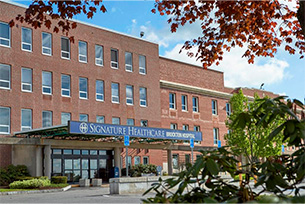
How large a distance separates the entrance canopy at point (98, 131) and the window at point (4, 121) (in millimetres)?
1364

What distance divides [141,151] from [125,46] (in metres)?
10.4

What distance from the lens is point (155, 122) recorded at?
45.6 metres

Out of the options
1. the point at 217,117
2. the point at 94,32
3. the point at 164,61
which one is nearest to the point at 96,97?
the point at 94,32

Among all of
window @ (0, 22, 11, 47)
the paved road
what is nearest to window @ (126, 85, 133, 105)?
window @ (0, 22, 11, 47)

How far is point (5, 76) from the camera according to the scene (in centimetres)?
3466

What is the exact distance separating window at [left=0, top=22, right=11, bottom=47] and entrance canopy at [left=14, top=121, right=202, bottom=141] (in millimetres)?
7235

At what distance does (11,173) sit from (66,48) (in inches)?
495

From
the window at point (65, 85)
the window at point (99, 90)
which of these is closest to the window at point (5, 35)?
the window at point (65, 85)

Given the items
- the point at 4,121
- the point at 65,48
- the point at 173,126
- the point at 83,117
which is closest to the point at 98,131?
the point at 4,121

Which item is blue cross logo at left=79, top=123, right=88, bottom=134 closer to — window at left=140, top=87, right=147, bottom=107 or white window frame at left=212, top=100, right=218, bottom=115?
window at left=140, top=87, right=147, bottom=107

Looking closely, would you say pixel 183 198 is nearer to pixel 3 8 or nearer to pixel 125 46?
pixel 3 8

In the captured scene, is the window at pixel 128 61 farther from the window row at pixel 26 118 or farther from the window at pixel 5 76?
the window at pixel 5 76

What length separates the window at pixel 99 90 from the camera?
4113 cm

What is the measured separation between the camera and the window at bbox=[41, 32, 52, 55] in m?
37.3
